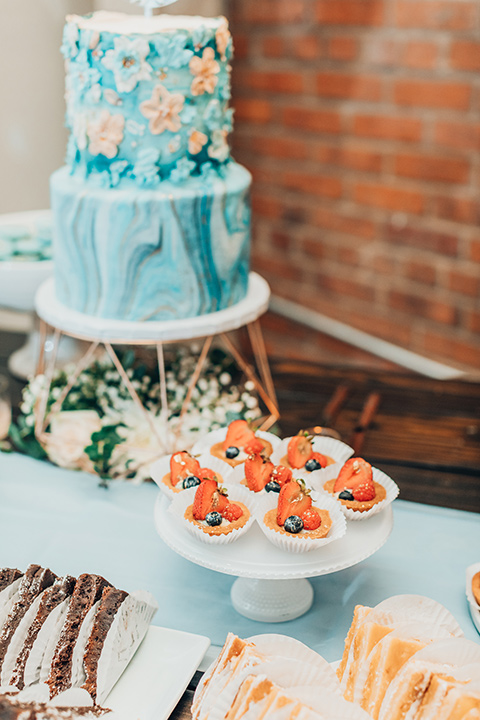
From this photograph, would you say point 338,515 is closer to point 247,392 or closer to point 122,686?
point 122,686

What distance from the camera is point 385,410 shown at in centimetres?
173

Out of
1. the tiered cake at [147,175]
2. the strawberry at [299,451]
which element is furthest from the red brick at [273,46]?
the strawberry at [299,451]

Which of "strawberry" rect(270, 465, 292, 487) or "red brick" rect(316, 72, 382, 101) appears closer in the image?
"strawberry" rect(270, 465, 292, 487)

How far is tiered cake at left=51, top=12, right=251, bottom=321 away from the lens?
1.30m

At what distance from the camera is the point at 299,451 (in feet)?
3.73

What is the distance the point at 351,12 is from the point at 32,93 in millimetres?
1015

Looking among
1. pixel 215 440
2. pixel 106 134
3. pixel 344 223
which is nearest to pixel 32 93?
pixel 344 223

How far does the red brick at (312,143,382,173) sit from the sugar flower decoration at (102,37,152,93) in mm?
1355

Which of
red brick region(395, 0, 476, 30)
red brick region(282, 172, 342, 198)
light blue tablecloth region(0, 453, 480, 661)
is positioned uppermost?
red brick region(395, 0, 476, 30)

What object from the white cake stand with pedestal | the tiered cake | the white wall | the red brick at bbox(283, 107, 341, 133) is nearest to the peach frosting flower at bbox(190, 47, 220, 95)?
the tiered cake

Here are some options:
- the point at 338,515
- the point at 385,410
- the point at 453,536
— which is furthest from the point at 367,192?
the point at 338,515

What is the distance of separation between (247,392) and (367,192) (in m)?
1.07

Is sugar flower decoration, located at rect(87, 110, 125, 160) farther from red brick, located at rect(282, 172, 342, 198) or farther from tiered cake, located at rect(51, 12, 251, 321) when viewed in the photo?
red brick, located at rect(282, 172, 342, 198)

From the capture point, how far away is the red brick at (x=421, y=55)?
226 centimetres
